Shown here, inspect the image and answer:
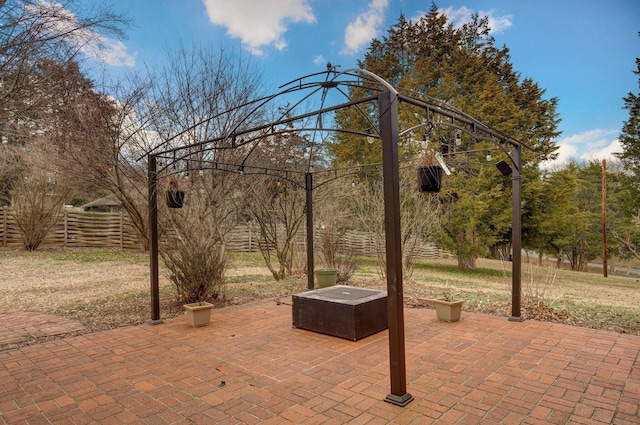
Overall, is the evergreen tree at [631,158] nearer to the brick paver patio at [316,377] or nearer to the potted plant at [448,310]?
the potted plant at [448,310]

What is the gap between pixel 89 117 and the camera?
242 inches

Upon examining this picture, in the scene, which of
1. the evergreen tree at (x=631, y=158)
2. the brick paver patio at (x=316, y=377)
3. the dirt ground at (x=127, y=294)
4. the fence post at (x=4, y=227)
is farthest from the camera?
the fence post at (x=4, y=227)

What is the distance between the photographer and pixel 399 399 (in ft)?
8.51

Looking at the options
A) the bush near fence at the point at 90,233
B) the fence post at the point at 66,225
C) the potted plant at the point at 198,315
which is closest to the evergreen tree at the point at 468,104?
the bush near fence at the point at 90,233

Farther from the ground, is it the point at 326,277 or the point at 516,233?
the point at 516,233

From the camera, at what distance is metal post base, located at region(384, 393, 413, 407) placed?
257 centimetres

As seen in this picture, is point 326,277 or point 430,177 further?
point 326,277

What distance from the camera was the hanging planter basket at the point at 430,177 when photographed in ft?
12.4

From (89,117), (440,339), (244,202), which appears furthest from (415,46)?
(440,339)

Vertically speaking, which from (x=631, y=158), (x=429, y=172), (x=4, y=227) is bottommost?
(x=4, y=227)

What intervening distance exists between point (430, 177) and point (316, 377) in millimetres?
2175

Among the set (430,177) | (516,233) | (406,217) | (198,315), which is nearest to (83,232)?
(198,315)

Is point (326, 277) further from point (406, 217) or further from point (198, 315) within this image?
point (198, 315)

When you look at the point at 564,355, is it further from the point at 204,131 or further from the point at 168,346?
the point at 204,131
